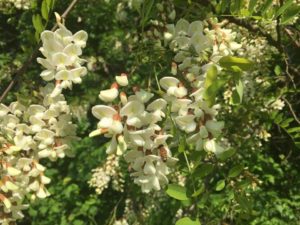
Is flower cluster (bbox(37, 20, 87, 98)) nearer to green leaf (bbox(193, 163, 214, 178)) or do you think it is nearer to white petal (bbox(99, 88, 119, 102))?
white petal (bbox(99, 88, 119, 102))

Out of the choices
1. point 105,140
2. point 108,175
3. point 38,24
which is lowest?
point 105,140

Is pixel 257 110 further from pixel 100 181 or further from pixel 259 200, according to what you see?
pixel 100 181

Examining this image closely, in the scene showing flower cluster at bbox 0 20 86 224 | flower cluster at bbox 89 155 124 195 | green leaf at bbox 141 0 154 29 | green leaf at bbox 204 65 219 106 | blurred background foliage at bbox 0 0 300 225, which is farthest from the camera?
flower cluster at bbox 89 155 124 195

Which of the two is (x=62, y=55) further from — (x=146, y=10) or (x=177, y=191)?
(x=177, y=191)

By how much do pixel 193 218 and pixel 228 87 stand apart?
1.20 m

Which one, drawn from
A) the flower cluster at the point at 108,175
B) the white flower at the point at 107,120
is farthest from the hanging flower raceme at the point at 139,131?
the flower cluster at the point at 108,175

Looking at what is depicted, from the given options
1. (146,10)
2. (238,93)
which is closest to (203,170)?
(238,93)

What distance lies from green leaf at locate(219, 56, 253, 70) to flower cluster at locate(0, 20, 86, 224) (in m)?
0.30

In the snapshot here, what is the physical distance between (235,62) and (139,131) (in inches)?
7.3

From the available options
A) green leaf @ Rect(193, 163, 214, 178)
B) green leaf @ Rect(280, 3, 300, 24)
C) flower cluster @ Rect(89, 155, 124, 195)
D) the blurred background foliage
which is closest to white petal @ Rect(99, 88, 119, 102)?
green leaf @ Rect(193, 163, 214, 178)

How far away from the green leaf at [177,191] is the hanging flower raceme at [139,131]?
49 mm

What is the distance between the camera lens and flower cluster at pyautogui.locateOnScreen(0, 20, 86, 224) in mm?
1062

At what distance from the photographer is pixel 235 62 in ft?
2.72

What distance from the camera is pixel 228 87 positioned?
2098 millimetres
